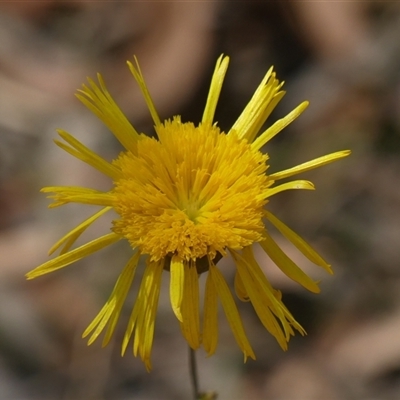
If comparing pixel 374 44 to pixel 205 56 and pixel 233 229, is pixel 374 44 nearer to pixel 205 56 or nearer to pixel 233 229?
pixel 205 56

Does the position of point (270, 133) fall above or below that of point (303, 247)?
above

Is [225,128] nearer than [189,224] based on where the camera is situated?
No

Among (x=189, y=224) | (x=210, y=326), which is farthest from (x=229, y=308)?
(x=189, y=224)

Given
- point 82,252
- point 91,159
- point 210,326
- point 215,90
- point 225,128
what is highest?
point 225,128

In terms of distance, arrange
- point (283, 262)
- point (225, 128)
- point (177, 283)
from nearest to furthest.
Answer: point (177, 283), point (283, 262), point (225, 128)

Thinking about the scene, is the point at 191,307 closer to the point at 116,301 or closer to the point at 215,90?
the point at 116,301

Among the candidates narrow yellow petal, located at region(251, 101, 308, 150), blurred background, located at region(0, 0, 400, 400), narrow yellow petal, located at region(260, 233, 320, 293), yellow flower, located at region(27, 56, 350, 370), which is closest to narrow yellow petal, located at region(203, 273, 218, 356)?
yellow flower, located at region(27, 56, 350, 370)

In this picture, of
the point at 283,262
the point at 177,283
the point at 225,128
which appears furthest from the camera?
the point at 225,128
